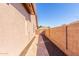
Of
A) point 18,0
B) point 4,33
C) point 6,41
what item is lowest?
point 6,41

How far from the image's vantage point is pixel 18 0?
127 centimetres

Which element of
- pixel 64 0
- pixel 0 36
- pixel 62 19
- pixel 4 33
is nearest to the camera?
pixel 64 0

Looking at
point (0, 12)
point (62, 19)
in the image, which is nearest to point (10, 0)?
→ point (0, 12)

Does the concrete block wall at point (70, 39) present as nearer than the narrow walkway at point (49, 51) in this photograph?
Yes

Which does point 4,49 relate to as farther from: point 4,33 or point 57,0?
point 57,0

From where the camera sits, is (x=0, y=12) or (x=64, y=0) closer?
(x=64, y=0)

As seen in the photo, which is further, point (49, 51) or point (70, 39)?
point (49, 51)

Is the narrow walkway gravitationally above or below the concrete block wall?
below

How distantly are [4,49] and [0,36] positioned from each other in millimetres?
178

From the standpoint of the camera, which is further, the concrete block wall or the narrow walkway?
the narrow walkway

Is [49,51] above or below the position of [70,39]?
below

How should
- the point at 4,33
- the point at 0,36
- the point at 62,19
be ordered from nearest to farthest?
1. the point at 0,36
2. the point at 4,33
3. the point at 62,19

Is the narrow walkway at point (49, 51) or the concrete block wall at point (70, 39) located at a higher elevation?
the concrete block wall at point (70, 39)

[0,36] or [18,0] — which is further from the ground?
[18,0]
